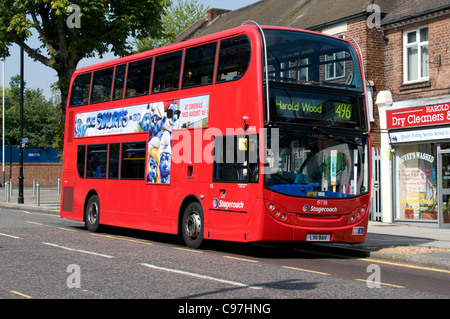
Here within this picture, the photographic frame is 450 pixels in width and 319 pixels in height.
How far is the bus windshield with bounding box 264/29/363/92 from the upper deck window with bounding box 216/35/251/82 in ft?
1.52

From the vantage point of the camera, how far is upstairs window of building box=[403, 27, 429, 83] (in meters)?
21.2

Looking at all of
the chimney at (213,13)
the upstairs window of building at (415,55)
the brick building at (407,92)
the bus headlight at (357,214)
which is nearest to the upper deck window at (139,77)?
the bus headlight at (357,214)

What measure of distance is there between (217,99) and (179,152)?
1.82 meters

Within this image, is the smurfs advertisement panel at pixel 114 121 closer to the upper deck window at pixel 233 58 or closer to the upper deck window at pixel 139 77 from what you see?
the upper deck window at pixel 139 77

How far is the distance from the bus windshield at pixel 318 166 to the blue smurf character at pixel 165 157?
3.44 metres

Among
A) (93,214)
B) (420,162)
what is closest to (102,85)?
(93,214)

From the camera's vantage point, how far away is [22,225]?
18.9m

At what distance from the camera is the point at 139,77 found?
15844 millimetres

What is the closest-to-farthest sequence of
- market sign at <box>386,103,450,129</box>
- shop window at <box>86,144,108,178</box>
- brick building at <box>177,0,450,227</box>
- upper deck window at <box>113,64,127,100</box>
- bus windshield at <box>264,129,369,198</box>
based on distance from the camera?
1. bus windshield at <box>264,129,369,198</box>
2. upper deck window at <box>113,64,127,100</box>
3. shop window at <box>86,144,108,178</box>
4. market sign at <box>386,103,450,129</box>
5. brick building at <box>177,0,450,227</box>

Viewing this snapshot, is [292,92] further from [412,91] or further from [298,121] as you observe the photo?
[412,91]

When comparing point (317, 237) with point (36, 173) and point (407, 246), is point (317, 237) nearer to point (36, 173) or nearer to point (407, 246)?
point (407, 246)

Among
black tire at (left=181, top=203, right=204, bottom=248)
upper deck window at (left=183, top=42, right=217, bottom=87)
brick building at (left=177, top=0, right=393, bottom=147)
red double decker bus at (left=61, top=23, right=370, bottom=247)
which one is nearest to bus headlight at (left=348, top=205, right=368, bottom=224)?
red double decker bus at (left=61, top=23, right=370, bottom=247)

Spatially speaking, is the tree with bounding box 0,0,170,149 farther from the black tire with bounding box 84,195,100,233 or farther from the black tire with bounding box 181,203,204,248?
the black tire with bounding box 181,203,204,248

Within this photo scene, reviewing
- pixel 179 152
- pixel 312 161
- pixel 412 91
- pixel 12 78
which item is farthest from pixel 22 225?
pixel 12 78
